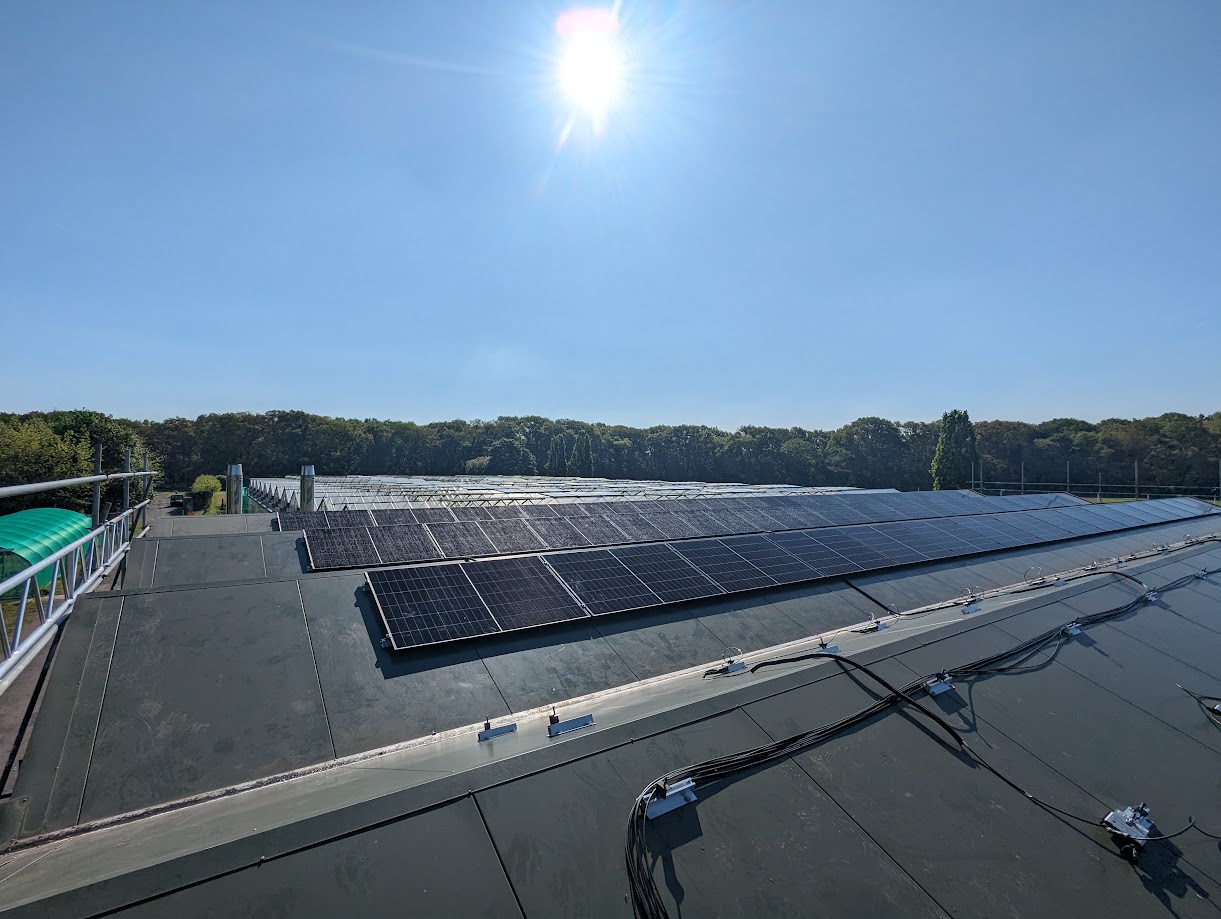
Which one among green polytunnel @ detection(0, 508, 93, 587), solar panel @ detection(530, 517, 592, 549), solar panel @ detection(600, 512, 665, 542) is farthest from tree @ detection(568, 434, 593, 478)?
green polytunnel @ detection(0, 508, 93, 587)

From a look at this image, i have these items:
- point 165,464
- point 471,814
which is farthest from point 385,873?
point 165,464

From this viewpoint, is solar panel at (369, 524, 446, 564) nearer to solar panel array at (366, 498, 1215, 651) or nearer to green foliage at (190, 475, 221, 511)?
solar panel array at (366, 498, 1215, 651)

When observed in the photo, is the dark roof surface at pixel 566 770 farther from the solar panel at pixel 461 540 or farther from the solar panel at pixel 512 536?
the solar panel at pixel 512 536


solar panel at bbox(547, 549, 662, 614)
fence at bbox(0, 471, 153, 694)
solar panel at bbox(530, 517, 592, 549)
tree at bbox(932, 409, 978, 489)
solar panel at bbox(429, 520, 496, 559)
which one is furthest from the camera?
tree at bbox(932, 409, 978, 489)

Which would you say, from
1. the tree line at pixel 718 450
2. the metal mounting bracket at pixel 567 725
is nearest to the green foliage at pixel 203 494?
the tree line at pixel 718 450

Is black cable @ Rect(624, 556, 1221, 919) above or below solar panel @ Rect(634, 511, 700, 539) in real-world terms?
below

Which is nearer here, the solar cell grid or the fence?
the fence
